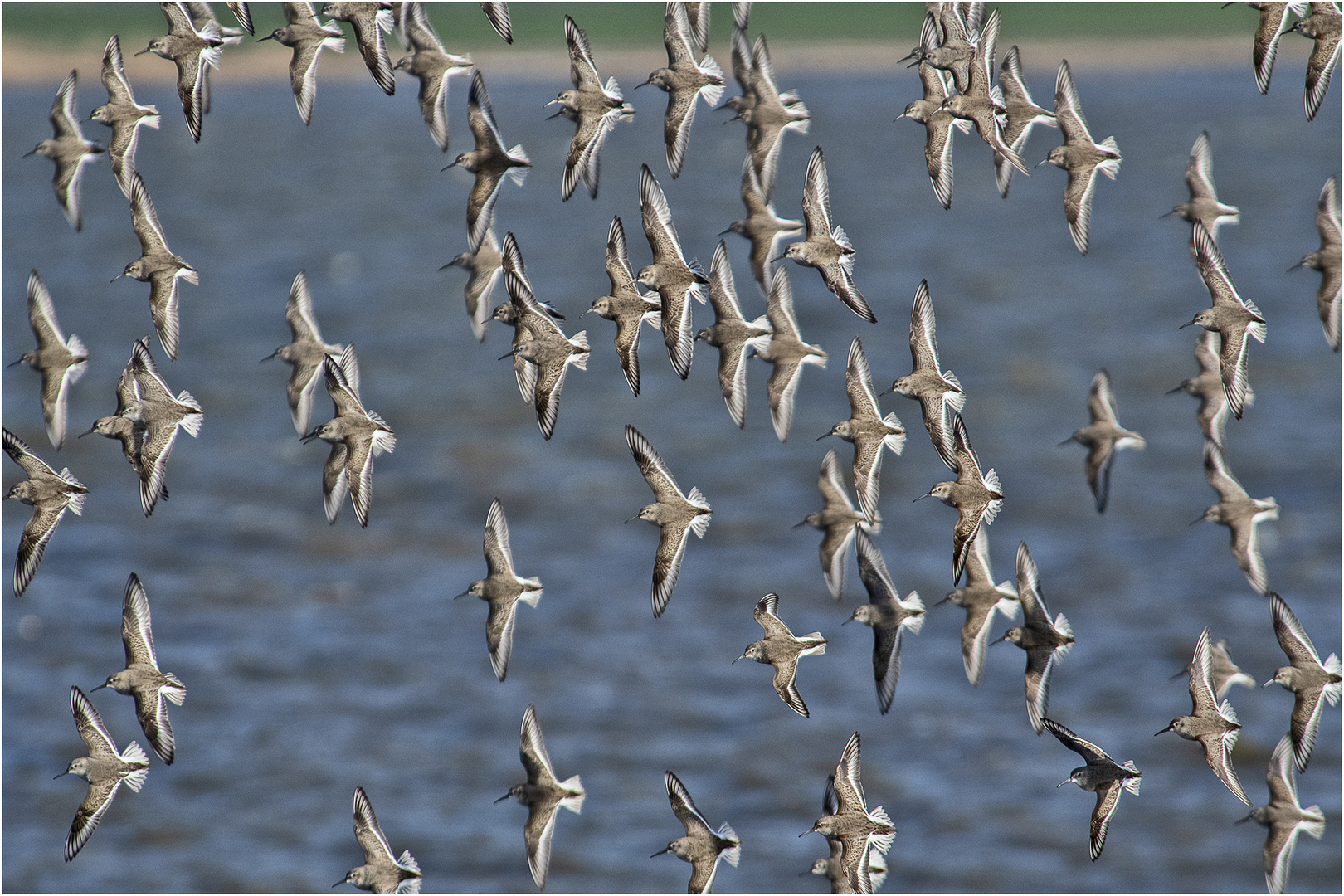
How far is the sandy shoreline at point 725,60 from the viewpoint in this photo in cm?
9538

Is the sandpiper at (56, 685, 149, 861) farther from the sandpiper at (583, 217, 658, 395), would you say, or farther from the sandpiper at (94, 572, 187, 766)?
the sandpiper at (583, 217, 658, 395)

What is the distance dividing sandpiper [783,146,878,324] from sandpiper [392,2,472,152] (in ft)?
5.69

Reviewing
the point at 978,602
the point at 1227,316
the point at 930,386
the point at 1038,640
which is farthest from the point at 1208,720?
the point at 930,386

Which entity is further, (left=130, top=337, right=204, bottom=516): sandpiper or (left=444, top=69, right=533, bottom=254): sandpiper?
(left=444, top=69, right=533, bottom=254): sandpiper

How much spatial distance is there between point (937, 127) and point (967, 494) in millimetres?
1795

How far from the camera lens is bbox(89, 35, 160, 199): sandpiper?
6734 millimetres

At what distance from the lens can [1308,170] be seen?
93875mm

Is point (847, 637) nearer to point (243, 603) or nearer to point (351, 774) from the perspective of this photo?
point (351, 774)

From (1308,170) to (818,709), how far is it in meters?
76.6

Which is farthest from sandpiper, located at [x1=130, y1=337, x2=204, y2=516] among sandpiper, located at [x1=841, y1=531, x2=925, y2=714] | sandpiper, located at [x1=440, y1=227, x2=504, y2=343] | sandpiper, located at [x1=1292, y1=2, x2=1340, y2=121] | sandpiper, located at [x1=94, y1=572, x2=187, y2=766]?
sandpiper, located at [x1=1292, y1=2, x2=1340, y2=121]

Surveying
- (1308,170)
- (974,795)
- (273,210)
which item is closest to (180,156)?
(273,210)

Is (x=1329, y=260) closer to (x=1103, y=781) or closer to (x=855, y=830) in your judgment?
(x=1103, y=781)

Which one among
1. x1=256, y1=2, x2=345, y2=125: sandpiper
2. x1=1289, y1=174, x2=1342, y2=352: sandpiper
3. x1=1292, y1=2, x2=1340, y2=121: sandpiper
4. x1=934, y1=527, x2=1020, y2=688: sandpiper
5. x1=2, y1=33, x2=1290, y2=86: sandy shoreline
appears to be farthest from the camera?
x1=2, y1=33, x2=1290, y2=86: sandy shoreline

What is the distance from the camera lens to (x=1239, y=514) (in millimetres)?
6906
